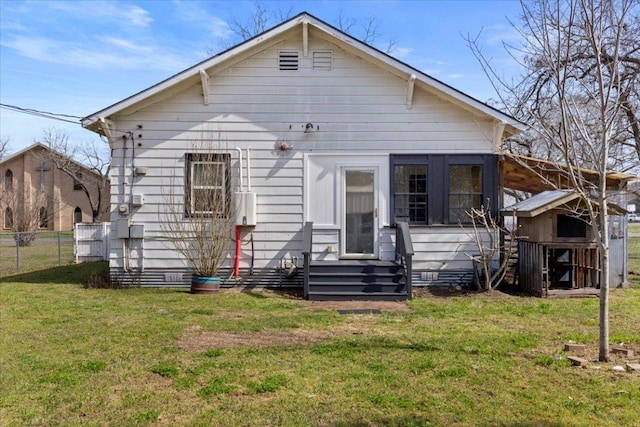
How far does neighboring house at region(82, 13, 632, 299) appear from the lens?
409 inches

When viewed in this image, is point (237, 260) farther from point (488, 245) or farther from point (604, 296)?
point (604, 296)

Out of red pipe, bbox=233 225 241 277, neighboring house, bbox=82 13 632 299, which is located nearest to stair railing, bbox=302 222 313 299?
neighboring house, bbox=82 13 632 299

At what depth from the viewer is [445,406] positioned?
13.2 ft

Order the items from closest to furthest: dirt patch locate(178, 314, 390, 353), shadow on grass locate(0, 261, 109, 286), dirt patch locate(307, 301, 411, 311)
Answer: dirt patch locate(178, 314, 390, 353) → dirt patch locate(307, 301, 411, 311) → shadow on grass locate(0, 261, 109, 286)

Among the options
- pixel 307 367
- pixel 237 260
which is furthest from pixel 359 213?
pixel 307 367

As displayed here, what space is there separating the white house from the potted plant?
10 cm

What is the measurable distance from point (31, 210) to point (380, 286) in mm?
23155

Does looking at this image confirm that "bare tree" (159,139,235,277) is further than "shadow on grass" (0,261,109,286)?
No

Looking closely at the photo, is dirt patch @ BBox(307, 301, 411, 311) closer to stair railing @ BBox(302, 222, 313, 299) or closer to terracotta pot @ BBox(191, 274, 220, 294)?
stair railing @ BBox(302, 222, 313, 299)

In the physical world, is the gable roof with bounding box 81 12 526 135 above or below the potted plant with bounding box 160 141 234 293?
above

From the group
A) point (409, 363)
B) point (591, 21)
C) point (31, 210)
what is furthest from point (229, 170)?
point (31, 210)

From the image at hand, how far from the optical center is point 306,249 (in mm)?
9422

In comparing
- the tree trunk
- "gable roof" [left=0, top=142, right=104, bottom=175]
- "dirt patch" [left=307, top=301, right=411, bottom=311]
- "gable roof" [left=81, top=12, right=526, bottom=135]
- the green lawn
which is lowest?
the green lawn

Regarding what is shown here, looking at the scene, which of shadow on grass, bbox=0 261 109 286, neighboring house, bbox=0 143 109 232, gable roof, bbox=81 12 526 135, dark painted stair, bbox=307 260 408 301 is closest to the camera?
dark painted stair, bbox=307 260 408 301
